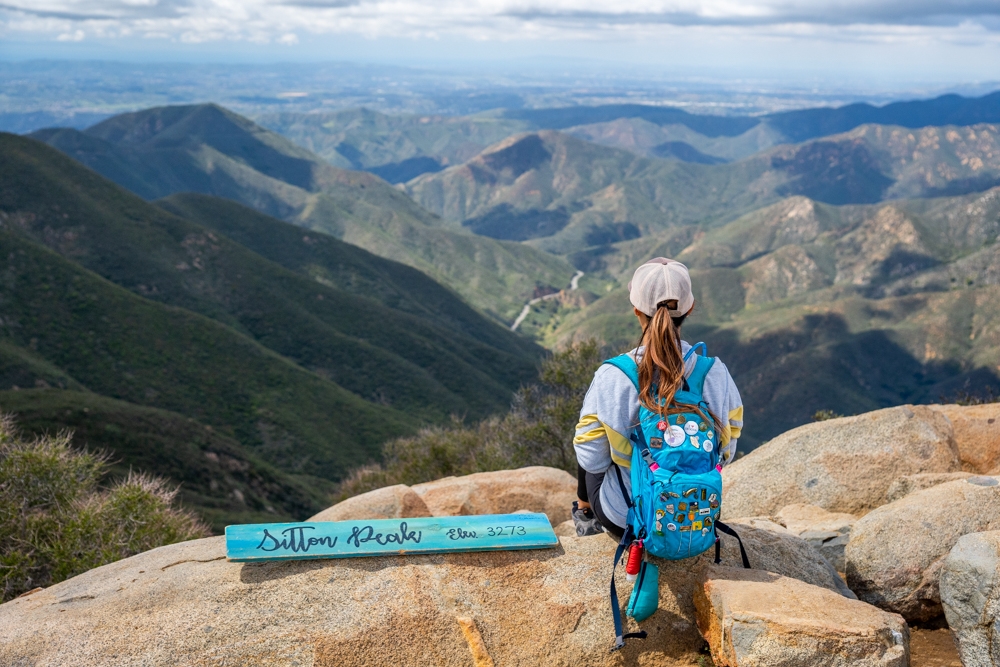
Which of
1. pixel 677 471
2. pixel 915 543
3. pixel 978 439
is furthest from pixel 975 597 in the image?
pixel 978 439

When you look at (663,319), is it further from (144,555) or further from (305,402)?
(305,402)

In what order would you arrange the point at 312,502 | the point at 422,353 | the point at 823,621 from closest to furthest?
the point at 823,621
the point at 312,502
the point at 422,353

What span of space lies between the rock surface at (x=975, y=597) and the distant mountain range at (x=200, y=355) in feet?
130

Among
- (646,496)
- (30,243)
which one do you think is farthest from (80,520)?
(30,243)

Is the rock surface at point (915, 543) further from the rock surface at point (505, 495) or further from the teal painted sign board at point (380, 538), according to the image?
the rock surface at point (505, 495)

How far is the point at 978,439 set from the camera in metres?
17.9

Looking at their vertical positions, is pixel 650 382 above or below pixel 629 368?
below

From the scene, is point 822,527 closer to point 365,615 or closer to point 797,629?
point 797,629

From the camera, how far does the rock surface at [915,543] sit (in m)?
10.6

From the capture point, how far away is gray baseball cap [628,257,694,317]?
307 inches

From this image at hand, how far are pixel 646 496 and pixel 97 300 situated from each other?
94.1 m

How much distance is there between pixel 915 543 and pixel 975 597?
301 cm

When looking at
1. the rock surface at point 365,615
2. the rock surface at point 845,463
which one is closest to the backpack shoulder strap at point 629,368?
the rock surface at point 365,615

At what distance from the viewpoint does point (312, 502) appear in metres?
64.9
